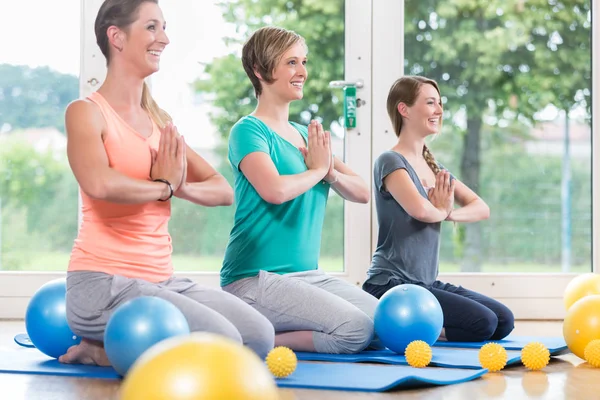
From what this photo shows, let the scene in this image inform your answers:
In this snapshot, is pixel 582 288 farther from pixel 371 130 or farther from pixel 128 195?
pixel 128 195

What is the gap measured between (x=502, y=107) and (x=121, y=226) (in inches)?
98.8

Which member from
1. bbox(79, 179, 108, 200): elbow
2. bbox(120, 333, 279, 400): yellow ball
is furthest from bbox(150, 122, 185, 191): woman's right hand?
bbox(120, 333, 279, 400): yellow ball

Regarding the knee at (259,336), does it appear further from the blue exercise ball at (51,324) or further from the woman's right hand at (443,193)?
the woman's right hand at (443,193)

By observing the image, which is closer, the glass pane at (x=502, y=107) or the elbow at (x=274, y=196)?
the elbow at (x=274, y=196)

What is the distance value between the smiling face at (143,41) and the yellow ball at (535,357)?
1503 mm

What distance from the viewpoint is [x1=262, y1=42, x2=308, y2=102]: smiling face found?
317 cm

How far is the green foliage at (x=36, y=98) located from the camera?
432 centimetres

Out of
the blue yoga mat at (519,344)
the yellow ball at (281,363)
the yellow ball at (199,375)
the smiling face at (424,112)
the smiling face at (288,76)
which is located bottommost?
the blue yoga mat at (519,344)

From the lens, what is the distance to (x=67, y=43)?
4316 millimetres

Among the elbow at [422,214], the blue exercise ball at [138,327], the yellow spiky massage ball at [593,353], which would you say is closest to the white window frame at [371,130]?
the elbow at [422,214]

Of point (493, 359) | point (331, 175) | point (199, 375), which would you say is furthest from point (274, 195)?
point (199, 375)

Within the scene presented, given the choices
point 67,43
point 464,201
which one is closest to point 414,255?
point 464,201

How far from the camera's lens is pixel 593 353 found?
107 inches

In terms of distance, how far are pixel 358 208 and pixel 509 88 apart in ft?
3.38
